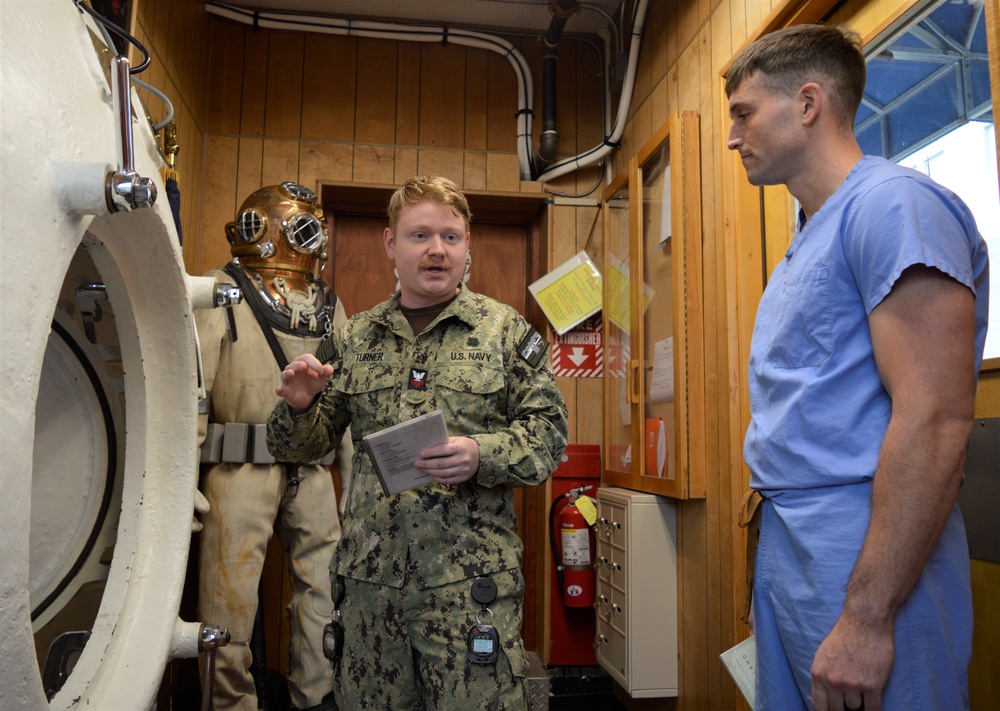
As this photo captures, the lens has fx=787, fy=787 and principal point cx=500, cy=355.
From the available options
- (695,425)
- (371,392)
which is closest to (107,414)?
(371,392)

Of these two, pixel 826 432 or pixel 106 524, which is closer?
pixel 826 432

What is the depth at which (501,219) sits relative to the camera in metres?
3.80

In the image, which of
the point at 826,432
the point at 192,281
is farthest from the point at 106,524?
the point at 826,432

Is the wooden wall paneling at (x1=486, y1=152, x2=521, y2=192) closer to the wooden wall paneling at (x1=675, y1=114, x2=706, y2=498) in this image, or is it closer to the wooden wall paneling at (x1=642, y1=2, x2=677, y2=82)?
the wooden wall paneling at (x1=642, y1=2, x2=677, y2=82)

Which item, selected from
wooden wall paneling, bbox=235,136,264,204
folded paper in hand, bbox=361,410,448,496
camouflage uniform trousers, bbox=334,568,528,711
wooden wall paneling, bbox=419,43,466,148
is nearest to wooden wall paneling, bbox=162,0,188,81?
wooden wall paneling, bbox=235,136,264,204

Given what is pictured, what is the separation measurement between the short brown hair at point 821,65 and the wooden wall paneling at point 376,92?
101 inches

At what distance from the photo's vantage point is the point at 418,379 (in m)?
1.57

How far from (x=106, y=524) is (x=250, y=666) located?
1461mm

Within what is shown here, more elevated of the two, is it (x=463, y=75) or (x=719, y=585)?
(x=463, y=75)

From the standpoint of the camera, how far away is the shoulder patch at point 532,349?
1.62 metres

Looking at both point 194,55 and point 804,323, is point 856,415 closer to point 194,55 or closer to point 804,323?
point 804,323

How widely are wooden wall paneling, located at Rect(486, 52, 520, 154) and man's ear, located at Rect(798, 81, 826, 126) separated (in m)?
2.53

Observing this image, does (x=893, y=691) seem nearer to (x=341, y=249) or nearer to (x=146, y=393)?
(x=146, y=393)

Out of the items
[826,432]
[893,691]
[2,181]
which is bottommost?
[893,691]
